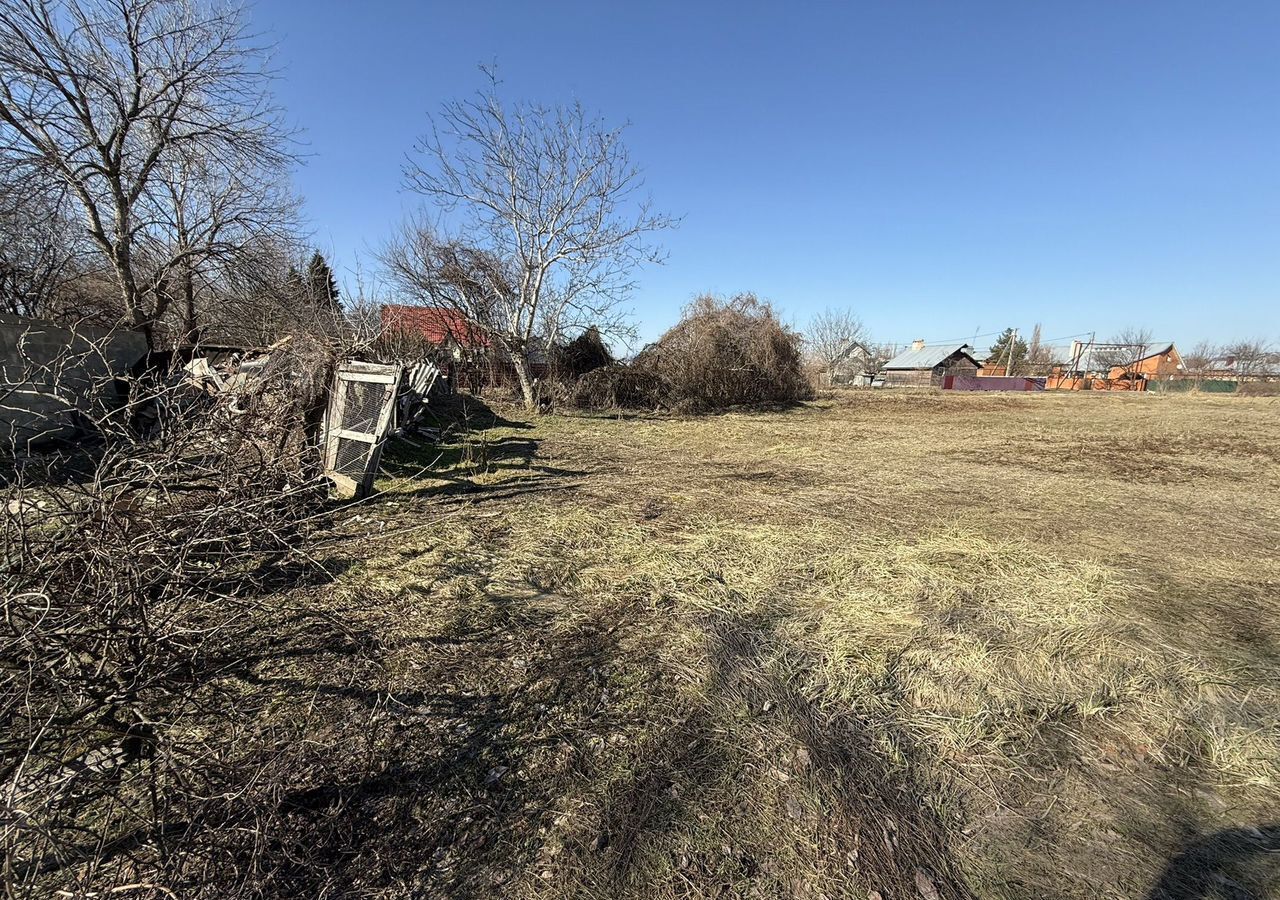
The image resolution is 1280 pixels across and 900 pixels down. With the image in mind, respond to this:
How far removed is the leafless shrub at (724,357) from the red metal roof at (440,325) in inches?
229

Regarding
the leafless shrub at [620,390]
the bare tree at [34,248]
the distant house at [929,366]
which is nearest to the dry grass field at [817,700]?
the bare tree at [34,248]

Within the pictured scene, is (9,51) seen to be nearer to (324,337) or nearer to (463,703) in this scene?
(324,337)

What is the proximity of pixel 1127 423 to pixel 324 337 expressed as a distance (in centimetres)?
2031

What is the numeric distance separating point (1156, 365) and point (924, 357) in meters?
27.9

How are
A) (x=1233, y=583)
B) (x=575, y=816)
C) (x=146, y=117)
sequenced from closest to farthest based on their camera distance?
1. (x=575, y=816)
2. (x=1233, y=583)
3. (x=146, y=117)

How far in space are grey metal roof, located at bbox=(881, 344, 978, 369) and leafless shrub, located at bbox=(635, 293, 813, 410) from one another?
45.0 metres

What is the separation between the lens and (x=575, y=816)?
75.2 inches

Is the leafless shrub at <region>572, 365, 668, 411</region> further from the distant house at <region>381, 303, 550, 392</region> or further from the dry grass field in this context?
the dry grass field

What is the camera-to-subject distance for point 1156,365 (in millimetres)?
59344

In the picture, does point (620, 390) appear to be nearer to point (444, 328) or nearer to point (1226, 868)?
point (444, 328)

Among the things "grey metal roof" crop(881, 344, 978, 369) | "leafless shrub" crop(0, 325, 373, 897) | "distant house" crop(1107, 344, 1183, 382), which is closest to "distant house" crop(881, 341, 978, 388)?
"grey metal roof" crop(881, 344, 978, 369)

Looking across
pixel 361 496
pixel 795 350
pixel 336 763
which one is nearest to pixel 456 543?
pixel 361 496

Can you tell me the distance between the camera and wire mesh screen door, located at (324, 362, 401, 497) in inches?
215

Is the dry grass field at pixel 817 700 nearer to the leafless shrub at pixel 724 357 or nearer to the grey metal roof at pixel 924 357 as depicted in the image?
the leafless shrub at pixel 724 357
